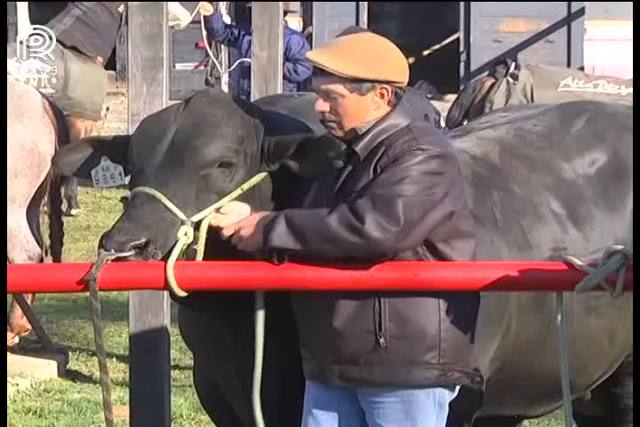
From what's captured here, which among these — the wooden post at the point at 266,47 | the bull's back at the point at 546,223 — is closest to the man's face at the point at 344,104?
the bull's back at the point at 546,223

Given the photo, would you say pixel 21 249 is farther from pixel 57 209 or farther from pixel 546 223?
pixel 546 223

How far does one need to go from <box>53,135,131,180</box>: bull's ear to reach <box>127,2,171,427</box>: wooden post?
0.49 metres

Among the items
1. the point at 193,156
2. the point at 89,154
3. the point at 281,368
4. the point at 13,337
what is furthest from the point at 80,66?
the point at 193,156

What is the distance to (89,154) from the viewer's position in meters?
4.26

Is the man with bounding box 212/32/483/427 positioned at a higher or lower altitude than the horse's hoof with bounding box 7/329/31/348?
higher

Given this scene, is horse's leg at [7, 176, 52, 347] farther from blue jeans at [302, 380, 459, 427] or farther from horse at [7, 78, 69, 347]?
blue jeans at [302, 380, 459, 427]

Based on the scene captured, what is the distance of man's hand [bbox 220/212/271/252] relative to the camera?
349cm

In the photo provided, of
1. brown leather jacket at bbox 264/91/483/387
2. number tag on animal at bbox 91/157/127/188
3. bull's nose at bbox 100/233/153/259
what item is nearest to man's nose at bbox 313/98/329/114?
brown leather jacket at bbox 264/91/483/387

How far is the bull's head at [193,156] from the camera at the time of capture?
3.73m

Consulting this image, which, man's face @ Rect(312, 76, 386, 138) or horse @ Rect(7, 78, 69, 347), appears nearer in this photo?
man's face @ Rect(312, 76, 386, 138)

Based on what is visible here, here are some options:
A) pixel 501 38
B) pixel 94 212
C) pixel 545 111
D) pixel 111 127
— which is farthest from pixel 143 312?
pixel 501 38

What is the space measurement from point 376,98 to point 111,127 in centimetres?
811

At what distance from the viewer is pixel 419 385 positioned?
346cm

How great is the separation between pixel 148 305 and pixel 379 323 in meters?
1.48
